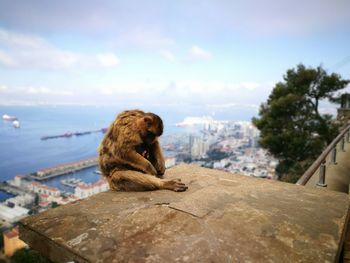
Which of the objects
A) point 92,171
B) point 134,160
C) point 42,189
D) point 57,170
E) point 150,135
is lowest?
point 92,171

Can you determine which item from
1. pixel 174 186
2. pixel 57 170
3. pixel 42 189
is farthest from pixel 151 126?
pixel 57 170

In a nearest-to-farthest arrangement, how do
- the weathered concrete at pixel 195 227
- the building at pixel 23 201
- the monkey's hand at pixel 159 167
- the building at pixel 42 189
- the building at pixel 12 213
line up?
the weathered concrete at pixel 195 227 < the monkey's hand at pixel 159 167 < the building at pixel 12 213 < the building at pixel 23 201 < the building at pixel 42 189

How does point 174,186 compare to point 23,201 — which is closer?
point 174,186

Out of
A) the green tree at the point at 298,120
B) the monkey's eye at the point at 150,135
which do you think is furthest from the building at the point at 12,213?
the monkey's eye at the point at 150,135

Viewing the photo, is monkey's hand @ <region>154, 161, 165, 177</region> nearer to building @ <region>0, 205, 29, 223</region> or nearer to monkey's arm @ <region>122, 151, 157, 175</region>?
monkey's arm @ <region>122, 151, 157, 175</region>

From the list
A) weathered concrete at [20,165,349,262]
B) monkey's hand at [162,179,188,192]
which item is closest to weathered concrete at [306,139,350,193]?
weathered concrete at [20,165,349,262]

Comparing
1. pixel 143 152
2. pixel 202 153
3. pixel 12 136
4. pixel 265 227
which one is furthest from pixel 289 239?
pixel 12 136

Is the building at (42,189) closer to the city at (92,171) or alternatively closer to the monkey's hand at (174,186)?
the city at (92,171)

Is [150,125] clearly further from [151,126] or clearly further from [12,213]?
[12,213]
